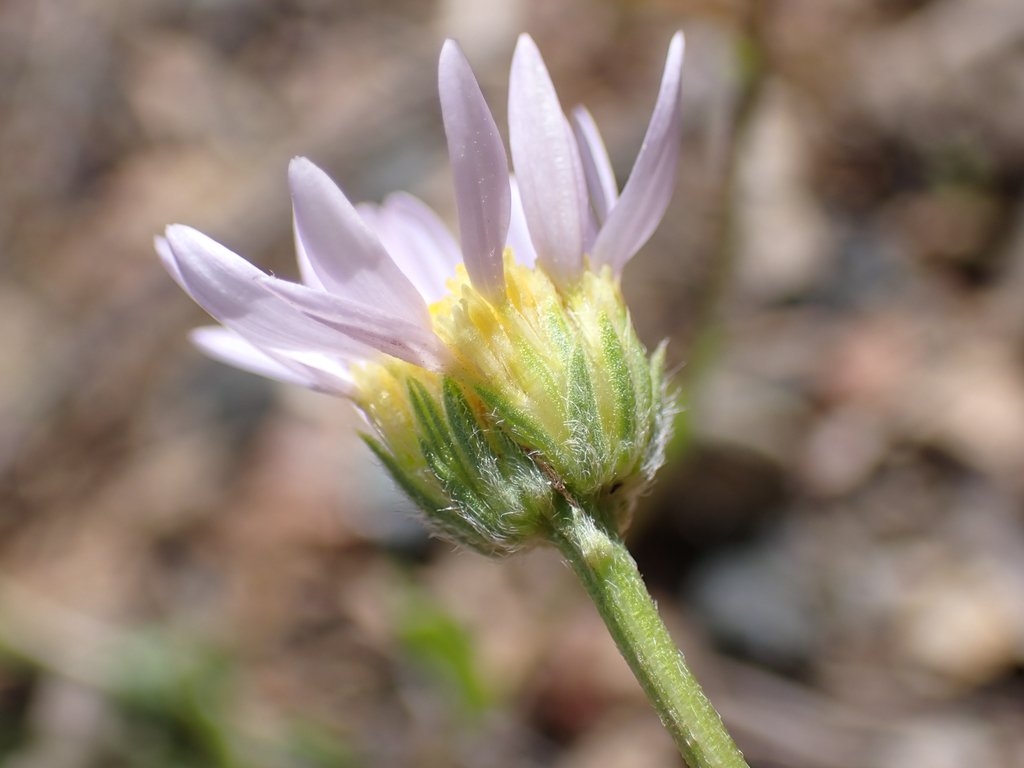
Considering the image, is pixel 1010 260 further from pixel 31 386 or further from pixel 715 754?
pixel 31 386

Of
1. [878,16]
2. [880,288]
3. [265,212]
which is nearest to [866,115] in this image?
[878,16]

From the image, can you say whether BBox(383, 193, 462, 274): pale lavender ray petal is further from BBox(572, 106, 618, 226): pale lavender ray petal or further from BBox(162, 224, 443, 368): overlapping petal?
BBox(162, 224, 443, 368): overlapping petal

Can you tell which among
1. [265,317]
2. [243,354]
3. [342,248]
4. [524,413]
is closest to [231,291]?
[265,317]

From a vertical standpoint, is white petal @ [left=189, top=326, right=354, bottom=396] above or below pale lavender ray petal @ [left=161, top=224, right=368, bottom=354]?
below

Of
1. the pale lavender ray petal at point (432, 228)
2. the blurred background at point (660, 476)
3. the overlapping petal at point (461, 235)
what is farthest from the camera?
the blurred background at point (660, 476)

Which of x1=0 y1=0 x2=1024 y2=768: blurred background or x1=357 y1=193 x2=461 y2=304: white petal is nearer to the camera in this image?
x1=357 y1=193 x2=461 y2=304: white petal

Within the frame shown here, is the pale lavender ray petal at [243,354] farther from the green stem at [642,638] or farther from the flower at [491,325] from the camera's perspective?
the green stem at [642,638]

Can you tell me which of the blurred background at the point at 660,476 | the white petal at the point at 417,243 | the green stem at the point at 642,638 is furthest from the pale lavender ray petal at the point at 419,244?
the blurred background at the point at 660,476

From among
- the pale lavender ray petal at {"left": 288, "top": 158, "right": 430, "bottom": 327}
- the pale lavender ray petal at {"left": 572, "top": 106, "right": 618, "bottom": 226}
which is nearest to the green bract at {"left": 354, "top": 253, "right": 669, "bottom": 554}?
the pale lavender ray petal at {"left": 288, "top": 158, "right": 430, "bottom": 327}
